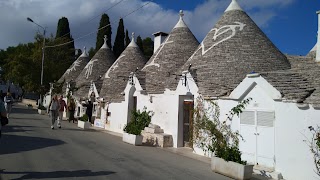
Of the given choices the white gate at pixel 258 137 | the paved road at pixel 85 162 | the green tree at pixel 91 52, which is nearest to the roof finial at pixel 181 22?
the paved road at pixel 85 162

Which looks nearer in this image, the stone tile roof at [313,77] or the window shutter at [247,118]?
the stone tile roof at [313,77]

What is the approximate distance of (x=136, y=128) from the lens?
14109 millimetres

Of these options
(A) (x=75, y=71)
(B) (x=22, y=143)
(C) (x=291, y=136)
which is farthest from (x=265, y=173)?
(A) (x=75, y=71)

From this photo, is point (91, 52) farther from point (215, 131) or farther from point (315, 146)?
point (315, 146)

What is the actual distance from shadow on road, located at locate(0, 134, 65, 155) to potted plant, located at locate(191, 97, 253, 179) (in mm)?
5311

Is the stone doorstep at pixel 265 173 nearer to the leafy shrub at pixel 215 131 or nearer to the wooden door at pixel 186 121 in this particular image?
the leafy shrub at pixel 215 131

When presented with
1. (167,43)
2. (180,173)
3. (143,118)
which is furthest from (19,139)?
(167,43)

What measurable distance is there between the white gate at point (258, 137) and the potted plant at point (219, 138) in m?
0.29

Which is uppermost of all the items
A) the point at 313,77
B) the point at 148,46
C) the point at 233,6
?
the point at 148,46

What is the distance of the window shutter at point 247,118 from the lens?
10001 mm

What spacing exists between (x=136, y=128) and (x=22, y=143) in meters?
4.71

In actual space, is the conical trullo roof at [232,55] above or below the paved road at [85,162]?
above

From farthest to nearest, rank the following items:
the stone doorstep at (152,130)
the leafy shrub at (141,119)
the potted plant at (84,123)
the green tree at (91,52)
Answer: the green tree at (91,52) → the potted plant at (84,123) → the leafy shrub at (141,119) → the stone doorstep at (152,130)

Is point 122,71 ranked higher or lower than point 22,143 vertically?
higher
